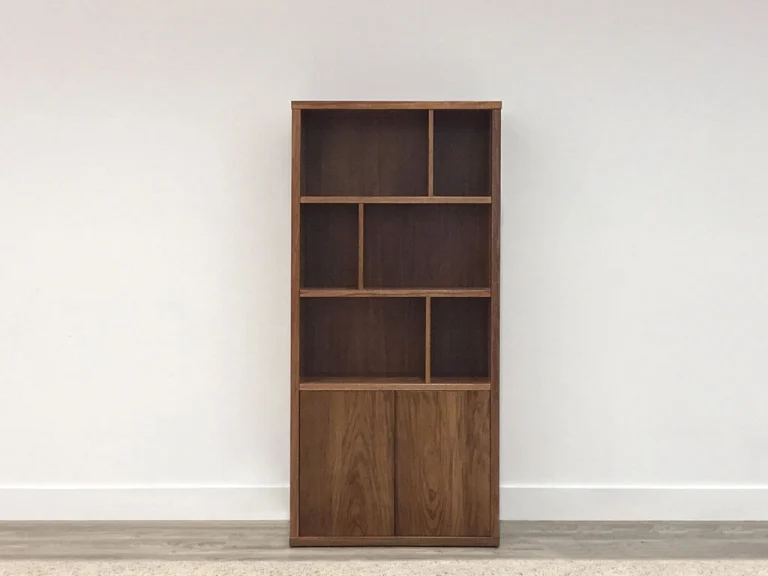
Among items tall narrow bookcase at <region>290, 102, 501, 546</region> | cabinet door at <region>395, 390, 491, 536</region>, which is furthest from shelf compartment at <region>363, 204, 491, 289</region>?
cabinet door at <region>395, 390, 491, 536</region>

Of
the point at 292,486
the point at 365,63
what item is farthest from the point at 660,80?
the point at 292,486

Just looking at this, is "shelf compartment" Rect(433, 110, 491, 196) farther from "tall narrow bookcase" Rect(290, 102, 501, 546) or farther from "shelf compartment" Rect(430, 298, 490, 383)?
"shelf compartment" Rect(430, 298, 490, 383)

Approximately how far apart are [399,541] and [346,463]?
A: 270 mm

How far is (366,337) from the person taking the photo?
7.49ft

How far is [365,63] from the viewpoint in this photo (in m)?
2.29

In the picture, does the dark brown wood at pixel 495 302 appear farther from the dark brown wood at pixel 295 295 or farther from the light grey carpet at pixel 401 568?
the dark brown wood at pixel 295 295

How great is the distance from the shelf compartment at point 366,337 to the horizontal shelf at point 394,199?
0.34 m

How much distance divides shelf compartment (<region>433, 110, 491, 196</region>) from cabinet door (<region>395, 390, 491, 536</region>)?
63 cm

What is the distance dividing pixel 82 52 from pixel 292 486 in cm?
147

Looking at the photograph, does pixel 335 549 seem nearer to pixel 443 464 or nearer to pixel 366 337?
pixel 443 464

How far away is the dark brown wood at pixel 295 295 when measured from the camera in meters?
2.08

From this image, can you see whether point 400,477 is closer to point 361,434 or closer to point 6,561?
point 361,434

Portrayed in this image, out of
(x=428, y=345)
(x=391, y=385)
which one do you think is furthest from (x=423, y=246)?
(x=391, y=385)

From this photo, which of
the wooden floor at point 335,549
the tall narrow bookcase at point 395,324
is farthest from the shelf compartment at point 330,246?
the wooden floor at point 335,549
